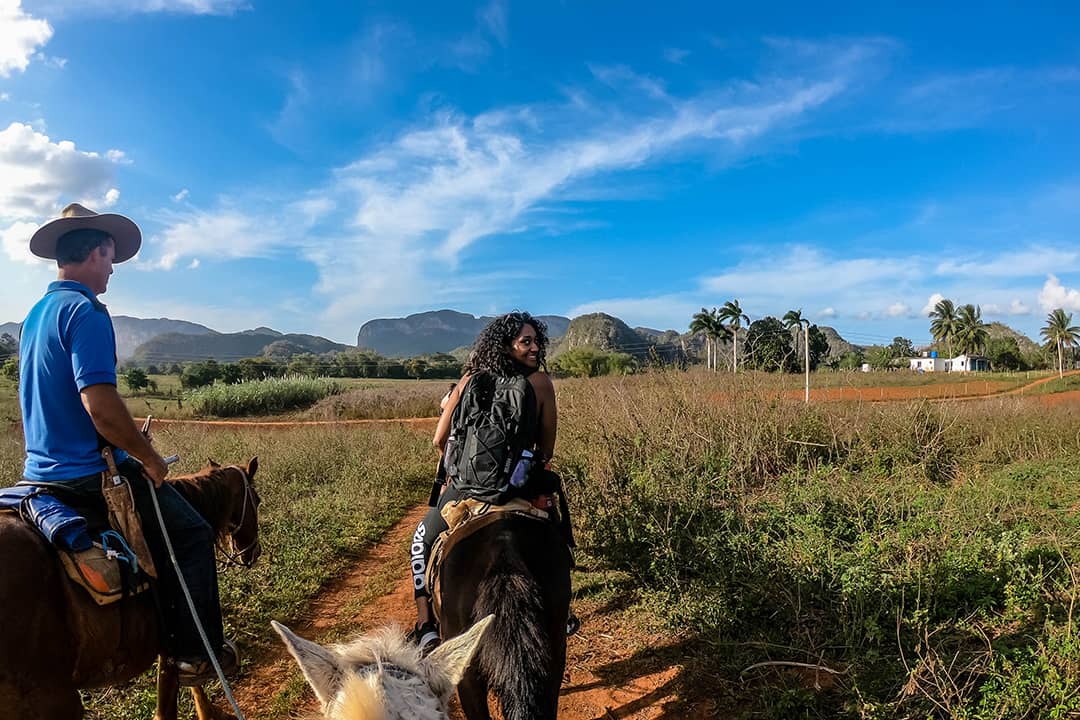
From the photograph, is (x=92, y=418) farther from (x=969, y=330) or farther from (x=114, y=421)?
(x=969, y=330)

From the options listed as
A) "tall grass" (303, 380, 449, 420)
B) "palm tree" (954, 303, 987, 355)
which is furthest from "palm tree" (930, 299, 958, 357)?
"tall grass" (303, 380, 449, 420)

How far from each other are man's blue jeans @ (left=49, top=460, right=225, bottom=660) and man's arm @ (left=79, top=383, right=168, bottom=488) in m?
0.24

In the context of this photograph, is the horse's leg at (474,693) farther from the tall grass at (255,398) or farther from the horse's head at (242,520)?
the tall grass at (255,398)

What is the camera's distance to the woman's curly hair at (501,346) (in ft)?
11.3

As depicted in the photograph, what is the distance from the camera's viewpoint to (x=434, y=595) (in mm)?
3172

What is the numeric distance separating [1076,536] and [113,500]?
579cm

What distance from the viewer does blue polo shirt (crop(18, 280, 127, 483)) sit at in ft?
7.82

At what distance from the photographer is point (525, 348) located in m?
3.49

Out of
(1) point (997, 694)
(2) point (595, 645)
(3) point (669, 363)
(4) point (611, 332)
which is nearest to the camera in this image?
(1) point (997, 694)

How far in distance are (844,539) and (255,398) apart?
25401mm

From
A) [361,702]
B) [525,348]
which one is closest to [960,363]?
[525,348]

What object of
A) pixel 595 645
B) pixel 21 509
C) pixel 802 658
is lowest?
pixel 595 645

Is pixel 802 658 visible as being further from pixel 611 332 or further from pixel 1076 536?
pixel 611 332

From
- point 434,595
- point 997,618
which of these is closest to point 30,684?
point 434,595
